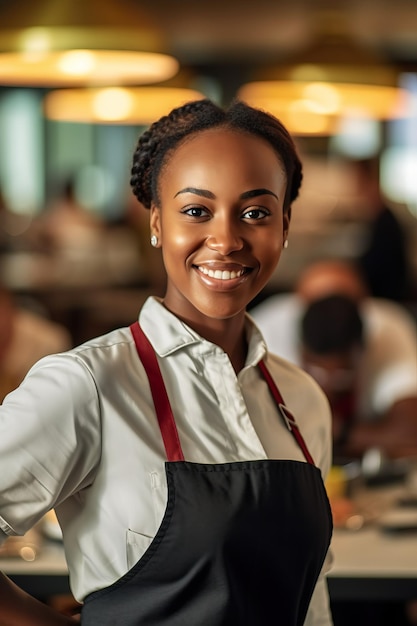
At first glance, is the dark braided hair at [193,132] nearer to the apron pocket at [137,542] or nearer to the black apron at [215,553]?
the black apron at [215,553]

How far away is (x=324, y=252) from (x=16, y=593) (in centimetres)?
772

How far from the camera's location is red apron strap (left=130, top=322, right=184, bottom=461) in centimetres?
122

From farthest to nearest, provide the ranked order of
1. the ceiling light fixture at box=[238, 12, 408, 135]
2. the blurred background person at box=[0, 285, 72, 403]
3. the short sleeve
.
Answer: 1. the ceiling light fixture at box=[238, 12, 408, 135]
2. the blurred background person at box=[0, 285, 72, 403]
3. the short sleeve

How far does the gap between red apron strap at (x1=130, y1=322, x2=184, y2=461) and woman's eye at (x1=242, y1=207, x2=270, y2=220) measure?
8.0 inches

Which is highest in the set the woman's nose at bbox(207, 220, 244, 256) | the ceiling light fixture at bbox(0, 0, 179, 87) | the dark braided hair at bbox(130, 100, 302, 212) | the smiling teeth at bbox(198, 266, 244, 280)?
the ceiling light fixture at bbox(0, 0, 179, 87)

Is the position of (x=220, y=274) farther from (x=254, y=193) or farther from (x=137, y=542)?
(x=137, y=542)

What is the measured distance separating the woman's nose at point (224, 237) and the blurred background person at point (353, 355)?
67.1 inches

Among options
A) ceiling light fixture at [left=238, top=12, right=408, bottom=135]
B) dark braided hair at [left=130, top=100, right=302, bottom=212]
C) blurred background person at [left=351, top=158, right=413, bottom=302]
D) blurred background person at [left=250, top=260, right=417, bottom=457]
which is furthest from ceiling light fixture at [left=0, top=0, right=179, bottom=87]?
blurred background person at [left=351, top=158, right=413, bottom=302]

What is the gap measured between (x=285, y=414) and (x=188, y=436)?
192mm

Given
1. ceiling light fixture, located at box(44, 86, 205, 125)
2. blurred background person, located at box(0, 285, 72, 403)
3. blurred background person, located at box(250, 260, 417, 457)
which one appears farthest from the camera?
ceiling light fixture, located at box(44, 86, 205, 125)

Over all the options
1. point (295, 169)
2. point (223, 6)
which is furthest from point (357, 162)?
point (295, 169)

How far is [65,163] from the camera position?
13.3m

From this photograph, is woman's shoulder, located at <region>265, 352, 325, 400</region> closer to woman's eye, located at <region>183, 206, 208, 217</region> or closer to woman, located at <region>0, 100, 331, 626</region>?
woman, located at <region>0, 100, 331, 626</region>

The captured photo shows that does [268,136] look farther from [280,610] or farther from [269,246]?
[280,610]
